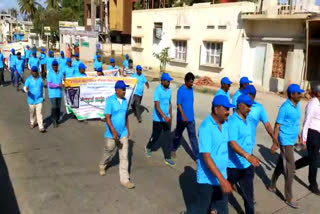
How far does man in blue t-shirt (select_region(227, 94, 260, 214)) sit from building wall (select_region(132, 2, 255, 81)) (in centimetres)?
1376

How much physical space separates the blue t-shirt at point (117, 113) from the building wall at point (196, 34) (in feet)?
43.2

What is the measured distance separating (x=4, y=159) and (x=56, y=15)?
1672 inches

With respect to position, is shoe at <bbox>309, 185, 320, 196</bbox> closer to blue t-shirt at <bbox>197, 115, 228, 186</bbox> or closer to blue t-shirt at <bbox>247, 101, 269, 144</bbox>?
blue t-shirt at <bbox>247, 101, 269, 144</bbox>

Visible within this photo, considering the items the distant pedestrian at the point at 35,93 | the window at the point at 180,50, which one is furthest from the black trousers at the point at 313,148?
the window at the point at 180,50

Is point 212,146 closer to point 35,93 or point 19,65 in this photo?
point 35,93

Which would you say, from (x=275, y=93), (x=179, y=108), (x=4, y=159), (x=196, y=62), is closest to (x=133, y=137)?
(x=179, y=108)

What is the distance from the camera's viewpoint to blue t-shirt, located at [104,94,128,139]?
4992mm

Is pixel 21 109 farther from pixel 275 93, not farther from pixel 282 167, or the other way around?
Answer: pixel 275 93

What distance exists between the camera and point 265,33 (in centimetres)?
1595

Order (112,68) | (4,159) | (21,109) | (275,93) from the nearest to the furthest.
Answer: (4,159)
(21,109)
(112,68)
(275,93)

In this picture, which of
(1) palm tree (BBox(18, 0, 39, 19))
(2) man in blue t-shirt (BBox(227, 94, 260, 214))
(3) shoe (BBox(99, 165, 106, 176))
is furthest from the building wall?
(1) palm tree (BBox(18, 0, 39, 19))

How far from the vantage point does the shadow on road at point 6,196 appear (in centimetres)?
431

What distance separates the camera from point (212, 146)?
3.44 meters

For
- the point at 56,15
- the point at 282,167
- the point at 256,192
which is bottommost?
the point at 256,192
